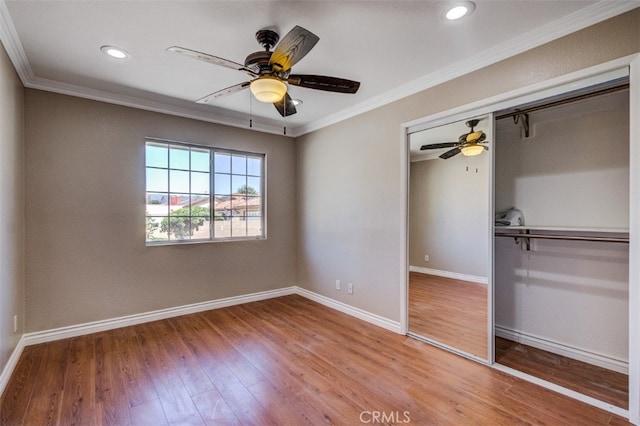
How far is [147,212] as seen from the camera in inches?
144

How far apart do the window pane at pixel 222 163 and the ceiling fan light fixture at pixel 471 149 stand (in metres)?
3.06

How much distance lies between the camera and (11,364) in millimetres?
2426

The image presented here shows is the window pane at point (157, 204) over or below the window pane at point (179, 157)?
below

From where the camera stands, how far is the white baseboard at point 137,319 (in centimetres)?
302

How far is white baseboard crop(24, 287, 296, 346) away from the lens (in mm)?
3018

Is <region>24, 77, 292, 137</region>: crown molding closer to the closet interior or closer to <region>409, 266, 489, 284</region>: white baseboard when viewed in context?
<region>409, 266, 489, 284</region>: white baseboard

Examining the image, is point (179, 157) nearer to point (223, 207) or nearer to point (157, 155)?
point (157, 155)

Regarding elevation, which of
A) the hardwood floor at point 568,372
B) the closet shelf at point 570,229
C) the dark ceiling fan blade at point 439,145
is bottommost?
the hardwood floor at point 568,372

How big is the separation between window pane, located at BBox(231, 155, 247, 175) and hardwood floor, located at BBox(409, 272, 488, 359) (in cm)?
280

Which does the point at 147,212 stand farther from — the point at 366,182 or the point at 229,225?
the point at 366,182

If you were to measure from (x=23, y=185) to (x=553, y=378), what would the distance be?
197 inches

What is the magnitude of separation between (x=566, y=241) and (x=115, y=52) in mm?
4305

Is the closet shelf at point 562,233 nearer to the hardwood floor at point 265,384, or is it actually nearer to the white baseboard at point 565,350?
the white baseboard at point 565,350

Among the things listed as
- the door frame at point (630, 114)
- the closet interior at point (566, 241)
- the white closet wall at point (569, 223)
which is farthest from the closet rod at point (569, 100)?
the door frame at point (630, 114)
